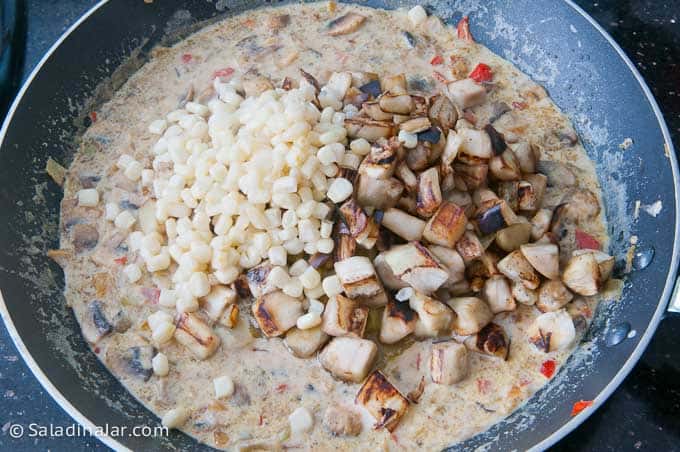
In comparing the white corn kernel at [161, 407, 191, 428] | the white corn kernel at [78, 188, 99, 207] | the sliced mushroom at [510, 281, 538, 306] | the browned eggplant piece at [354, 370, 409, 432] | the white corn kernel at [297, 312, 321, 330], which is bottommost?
the white corn kernel at [161, 407, 191, 428]

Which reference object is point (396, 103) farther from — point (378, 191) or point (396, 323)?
point (396, 323)

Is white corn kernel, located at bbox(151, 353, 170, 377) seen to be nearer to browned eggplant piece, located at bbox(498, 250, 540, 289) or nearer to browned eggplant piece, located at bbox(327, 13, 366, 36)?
browned eggplant piece, located at bbox(498, 250, 540, 289)

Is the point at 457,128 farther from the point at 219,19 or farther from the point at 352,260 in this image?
the point at 219,19

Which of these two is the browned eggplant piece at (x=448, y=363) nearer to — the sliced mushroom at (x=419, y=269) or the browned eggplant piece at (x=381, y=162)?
the sliced mushroom at (x=419, y=269)

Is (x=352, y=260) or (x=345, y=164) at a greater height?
(x=345, y=164)

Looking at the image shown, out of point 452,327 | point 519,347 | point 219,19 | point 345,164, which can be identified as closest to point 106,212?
point 345,164

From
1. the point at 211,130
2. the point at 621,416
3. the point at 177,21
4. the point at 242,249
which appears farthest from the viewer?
the point at 177,21

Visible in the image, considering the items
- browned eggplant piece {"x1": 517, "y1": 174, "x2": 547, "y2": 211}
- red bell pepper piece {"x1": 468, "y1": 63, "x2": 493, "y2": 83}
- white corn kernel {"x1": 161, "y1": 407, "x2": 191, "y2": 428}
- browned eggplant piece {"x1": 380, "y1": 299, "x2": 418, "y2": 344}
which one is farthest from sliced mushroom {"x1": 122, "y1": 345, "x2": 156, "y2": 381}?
red bell pepper piece {"x1": 468, "y1": 63, "x2": 493, "y2": 83}

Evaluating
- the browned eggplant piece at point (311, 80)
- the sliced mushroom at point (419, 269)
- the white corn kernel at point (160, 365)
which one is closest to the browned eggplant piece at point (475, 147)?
the sliced mushroom at point (419, 269)
